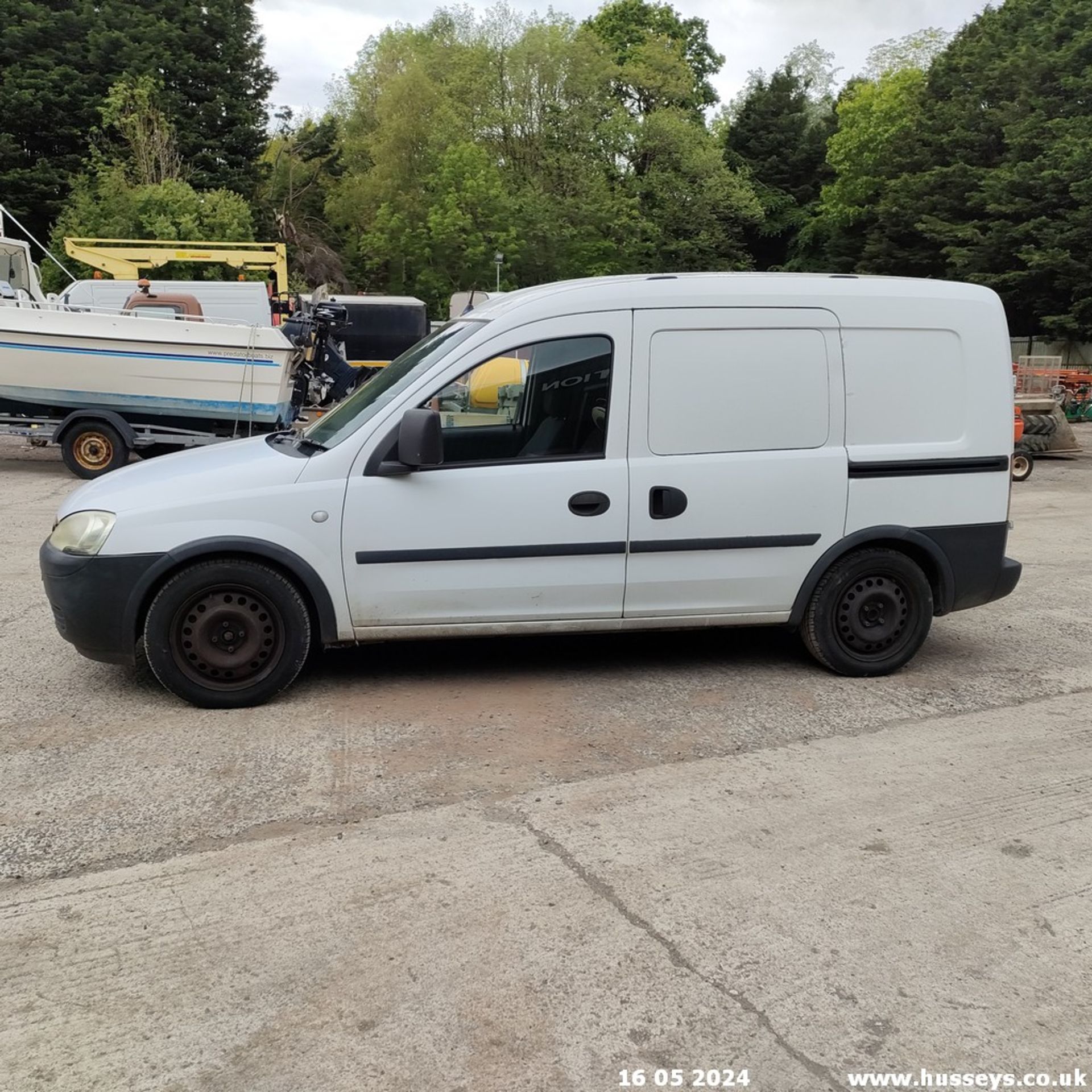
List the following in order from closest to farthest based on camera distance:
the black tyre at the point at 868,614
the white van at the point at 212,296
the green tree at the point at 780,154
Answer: the black tyre at the point at 868,614 < the white van at the point at 212,296 < the green tree at the point at 780,154

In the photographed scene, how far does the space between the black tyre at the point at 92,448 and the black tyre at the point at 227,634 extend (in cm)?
894

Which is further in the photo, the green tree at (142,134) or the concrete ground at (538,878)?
the green tree at (142,134)

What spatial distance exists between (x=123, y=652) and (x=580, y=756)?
2167 millimetres

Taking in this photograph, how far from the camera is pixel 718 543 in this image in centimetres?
521

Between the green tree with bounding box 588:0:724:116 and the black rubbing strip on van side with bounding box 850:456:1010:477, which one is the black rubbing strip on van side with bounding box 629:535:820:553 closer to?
the black rubbing strip on van side with bounding box 850:456:1010:477

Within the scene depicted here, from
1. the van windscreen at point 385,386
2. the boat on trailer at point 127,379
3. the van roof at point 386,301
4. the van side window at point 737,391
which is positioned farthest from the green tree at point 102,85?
the van side window at point 737,391

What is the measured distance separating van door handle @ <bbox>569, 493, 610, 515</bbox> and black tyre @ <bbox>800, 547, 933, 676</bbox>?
4.13 ft

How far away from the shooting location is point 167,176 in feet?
103

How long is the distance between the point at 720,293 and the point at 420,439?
168 cm

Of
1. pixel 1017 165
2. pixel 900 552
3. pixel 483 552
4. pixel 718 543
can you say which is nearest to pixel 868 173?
pixel 1017 165

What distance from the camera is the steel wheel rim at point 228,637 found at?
481 centimetres

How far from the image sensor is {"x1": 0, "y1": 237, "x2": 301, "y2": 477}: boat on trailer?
41.8 feet

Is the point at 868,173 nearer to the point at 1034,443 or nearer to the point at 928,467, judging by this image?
the point at 1034,443

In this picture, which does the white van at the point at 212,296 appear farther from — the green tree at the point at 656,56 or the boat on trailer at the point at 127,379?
the green tree at the point at 656,56
